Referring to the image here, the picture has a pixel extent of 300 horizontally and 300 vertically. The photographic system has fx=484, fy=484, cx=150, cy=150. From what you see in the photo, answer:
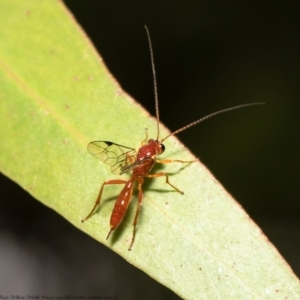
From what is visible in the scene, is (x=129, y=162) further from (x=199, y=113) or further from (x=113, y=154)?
(x=199, y=113)

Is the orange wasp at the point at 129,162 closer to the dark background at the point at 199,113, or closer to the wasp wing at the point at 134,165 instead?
the wasp wing at the point at 134,165

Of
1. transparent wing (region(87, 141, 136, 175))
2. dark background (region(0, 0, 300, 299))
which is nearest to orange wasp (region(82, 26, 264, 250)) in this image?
transparent wing (region(87, 141, 136, 175))

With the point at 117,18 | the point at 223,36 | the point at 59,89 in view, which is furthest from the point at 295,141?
the point at 59,89

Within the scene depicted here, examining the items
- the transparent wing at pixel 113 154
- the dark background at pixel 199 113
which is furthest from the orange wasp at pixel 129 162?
the dark background at pixel 199 113

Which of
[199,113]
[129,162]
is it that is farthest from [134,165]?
[199,113]

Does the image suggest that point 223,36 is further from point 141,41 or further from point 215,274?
point 215,274
